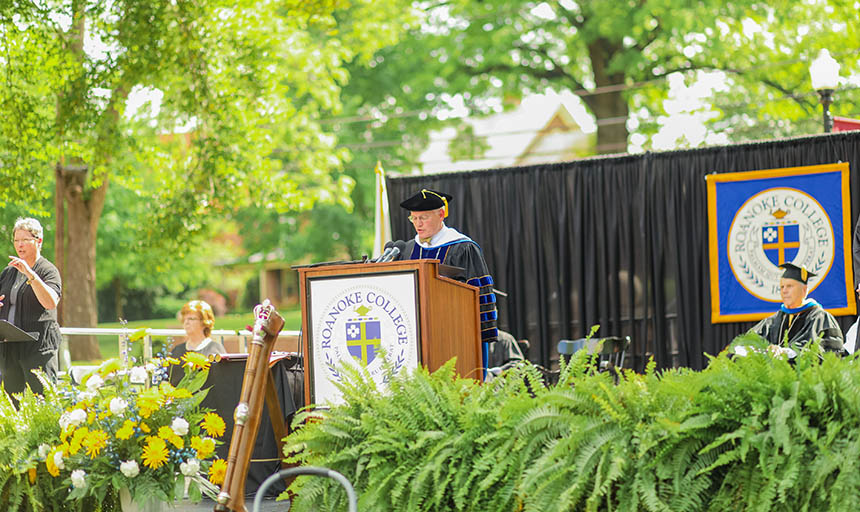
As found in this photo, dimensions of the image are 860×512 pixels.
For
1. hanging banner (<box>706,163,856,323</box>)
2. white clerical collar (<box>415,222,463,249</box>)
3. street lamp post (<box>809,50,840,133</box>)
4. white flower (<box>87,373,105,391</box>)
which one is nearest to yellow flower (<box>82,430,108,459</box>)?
white flower (<box>87,373,105,391</box>)

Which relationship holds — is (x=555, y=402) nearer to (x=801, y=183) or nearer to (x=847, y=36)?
(x=801, y=183)

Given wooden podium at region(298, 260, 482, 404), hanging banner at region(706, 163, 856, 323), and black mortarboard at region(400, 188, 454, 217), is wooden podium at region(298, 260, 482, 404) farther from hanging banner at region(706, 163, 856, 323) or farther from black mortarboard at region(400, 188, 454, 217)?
hanging banner at region(706, 163, 856, 323)

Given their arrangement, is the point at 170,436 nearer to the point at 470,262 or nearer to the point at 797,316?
the point at 470,262

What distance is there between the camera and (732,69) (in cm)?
2048

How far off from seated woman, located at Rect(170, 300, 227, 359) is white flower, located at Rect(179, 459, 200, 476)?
3216mm

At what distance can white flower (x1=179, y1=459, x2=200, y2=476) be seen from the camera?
4617 mm

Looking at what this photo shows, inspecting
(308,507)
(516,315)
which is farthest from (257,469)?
(516,315)

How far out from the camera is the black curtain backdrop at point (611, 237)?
9.80 m

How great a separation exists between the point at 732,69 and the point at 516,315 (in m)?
→ 11.9

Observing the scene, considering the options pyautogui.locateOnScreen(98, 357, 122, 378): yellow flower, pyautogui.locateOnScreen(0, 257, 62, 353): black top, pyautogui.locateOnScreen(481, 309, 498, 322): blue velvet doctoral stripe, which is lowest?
pyautogui.locateOnScreen(98, 357, 122, 378): yellow flower

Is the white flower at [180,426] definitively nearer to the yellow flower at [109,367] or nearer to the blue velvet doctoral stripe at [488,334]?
the yellow flower at [109,367]

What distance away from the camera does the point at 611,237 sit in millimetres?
10320

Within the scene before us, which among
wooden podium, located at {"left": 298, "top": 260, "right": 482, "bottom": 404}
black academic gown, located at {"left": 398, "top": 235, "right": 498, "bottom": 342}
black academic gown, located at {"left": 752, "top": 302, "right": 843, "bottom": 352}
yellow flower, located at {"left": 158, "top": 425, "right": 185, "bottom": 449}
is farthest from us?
black academic gown, located at {"left": 752, "top": 302, "right": 843, "bottom": 352}

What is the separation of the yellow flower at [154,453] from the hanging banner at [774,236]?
6.52 meters
